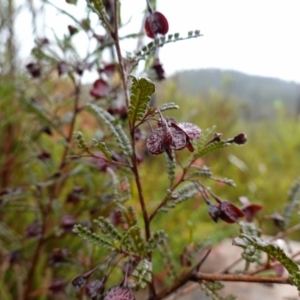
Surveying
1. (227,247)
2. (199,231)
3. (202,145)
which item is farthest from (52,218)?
(202,145)

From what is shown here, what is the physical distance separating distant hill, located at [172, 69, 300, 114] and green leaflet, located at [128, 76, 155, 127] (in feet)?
8.69

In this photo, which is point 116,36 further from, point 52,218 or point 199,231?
point 199,231

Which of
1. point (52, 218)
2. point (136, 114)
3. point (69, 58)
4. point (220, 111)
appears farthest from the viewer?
point (220, 111)

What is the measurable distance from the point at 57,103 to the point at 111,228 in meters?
0.47

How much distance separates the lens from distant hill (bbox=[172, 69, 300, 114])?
3180 millimetres

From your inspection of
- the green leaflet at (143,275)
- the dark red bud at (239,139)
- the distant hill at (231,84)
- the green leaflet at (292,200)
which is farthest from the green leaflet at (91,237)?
the distant hill at (231,84)

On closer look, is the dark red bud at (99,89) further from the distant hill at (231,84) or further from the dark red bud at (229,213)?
the distant hill at (231,84)

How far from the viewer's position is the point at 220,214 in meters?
0.42

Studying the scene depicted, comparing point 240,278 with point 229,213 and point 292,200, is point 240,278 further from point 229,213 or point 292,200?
point 292,200

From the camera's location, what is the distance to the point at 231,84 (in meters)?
3.21

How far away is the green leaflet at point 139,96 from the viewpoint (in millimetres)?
311

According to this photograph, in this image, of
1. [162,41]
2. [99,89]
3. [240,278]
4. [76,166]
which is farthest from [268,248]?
[76,166]

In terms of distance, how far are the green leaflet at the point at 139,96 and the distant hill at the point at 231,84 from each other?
2.65 m

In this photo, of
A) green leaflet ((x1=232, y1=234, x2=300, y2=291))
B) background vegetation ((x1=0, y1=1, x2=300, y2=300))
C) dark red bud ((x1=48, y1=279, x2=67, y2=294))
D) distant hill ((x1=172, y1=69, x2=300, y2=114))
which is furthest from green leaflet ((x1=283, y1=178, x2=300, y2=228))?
distant hill ((x1=172, y1=69, x2=300, y2=114))
